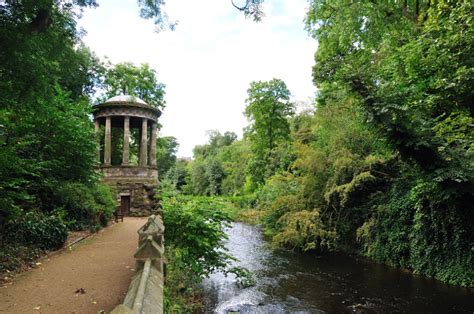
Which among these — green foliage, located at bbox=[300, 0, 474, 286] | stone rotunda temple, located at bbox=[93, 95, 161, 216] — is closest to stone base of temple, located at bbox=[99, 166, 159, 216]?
stone rotunda temple, located at bbox=[93, 95, 161, 216]

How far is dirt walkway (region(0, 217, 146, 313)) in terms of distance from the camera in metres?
4.43

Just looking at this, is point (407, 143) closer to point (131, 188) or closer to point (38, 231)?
point (38, 231)

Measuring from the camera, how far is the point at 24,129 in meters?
9.17

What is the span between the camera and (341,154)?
43.4 feet

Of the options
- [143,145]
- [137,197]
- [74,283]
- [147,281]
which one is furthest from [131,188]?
[147,281]

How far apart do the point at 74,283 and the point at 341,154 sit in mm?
11311

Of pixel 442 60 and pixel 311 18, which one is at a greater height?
pixel 311 18

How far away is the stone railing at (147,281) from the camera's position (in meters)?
2.40

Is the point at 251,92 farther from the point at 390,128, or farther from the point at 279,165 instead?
the point at 390,128

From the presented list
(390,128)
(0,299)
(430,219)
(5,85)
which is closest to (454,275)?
(430,219)

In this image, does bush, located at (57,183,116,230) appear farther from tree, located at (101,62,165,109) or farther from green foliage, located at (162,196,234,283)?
tree, located at (101,62,165,109)

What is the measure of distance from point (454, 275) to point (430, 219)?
1.68 meters

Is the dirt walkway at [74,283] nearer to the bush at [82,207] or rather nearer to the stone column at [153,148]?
the bush at [82,207]

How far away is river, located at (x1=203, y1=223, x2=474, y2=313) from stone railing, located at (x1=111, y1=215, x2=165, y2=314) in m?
3.43
